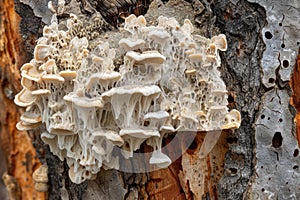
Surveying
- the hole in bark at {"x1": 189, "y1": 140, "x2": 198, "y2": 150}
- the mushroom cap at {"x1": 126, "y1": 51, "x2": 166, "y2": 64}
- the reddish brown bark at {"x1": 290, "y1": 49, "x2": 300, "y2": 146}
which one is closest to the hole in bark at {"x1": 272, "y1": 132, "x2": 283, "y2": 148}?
the reddish brown bark at {"x1": 290, "y1": 49, "x2": 300, "y2": 146}

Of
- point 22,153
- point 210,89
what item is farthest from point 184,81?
point 22,153

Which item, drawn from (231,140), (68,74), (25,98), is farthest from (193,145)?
(25,98)

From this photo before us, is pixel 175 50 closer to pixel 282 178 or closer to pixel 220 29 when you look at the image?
pixel 220 29

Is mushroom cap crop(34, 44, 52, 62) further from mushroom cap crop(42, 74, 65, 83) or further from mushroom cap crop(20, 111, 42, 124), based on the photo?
mushroom cap crop(20, 111, 42, 124)

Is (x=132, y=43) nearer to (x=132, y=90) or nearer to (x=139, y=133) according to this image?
(x=132, y=90)

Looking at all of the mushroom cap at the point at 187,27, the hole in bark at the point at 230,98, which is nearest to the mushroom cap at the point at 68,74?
the mushroom cap at the point at 187,27

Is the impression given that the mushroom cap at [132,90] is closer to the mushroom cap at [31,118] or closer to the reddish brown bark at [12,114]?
the mushroom cap at [31,118]
